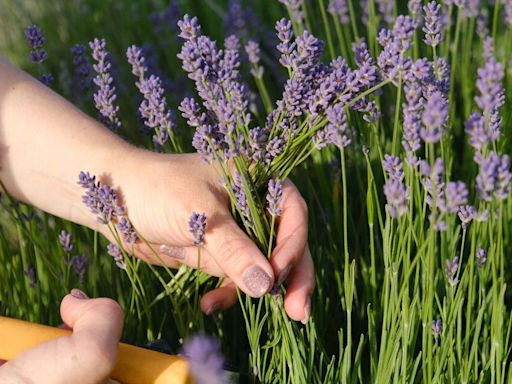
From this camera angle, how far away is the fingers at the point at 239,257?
165 centimetres

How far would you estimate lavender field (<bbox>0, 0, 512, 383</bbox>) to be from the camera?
162cm

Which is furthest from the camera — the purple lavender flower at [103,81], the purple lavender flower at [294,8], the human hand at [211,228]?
the purple lavender flower at [294,8]

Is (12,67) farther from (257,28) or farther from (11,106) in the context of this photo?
(257,28)

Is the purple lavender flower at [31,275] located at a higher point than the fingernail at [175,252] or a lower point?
lower

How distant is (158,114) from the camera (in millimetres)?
1975

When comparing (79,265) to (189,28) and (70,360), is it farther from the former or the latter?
(189,28)

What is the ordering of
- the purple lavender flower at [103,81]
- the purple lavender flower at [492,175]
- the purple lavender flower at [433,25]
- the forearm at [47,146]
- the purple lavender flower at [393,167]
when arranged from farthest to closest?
1. the purple lavender flower at [103,81]
2. the forearm at [47,146]
3. the purple lavender flower at [433,25]
4. the purple lavender flower at [393,167]
5. the purple lavender flower at [492,175]

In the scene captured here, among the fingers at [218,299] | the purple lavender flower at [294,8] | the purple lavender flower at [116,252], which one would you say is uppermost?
the purple lavender flower at [294,8]

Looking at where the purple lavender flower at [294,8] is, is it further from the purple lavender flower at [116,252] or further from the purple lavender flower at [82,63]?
the purple lavender flower at [116,252]

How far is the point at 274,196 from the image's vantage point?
170 cm

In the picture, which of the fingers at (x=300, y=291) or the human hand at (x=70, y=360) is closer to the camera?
the human hand at (x=70, y=360)

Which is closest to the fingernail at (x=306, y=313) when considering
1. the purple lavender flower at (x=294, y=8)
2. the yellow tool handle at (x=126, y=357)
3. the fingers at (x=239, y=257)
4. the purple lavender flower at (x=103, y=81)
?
the fingers at (x=239, y=257)

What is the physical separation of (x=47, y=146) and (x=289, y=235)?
0.70 m

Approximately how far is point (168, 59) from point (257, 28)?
0.40 meters
